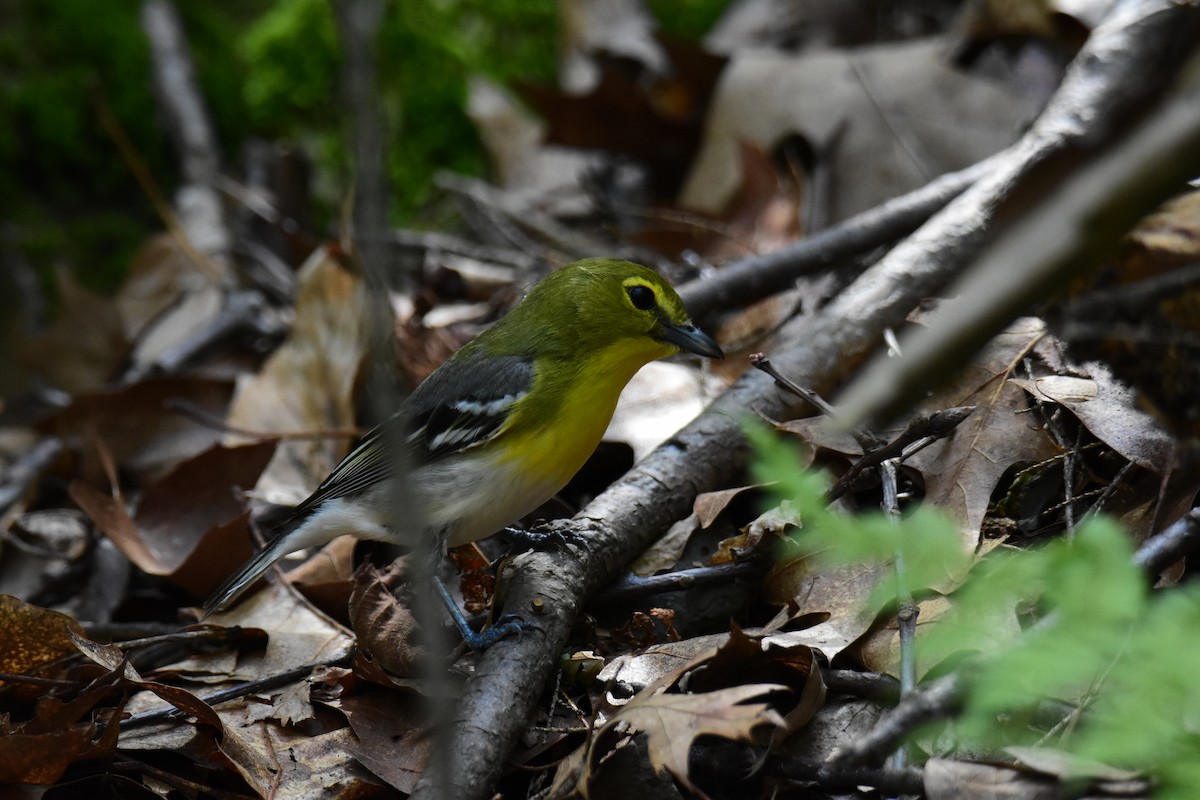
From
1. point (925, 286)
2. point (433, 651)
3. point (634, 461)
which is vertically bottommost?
point (634, 461)

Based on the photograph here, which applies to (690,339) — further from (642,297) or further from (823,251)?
(823,251)

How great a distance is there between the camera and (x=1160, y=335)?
368cm

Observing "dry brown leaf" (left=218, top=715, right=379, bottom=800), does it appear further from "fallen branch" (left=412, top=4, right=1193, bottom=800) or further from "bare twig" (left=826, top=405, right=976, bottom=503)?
"bare twig" (left=826, top=405, right=976, bottom=503)

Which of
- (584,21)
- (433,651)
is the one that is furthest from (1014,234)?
(584,21)

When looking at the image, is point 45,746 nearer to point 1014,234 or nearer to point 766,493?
point 766,493

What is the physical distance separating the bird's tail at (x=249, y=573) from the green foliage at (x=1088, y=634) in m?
2.37

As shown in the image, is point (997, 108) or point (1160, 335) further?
point (997, 108)

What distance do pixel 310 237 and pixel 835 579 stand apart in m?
4.77

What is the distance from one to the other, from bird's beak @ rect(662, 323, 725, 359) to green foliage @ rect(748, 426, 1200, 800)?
6.97ft

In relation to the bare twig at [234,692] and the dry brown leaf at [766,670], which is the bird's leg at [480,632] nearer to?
the bare twig at [234,692]

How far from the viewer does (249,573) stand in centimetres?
382

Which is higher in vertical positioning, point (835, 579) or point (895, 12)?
point (895, 12)

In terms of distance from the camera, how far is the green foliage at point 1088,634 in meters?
1.76

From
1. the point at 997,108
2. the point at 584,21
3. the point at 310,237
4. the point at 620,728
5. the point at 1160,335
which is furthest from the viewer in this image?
the point at 584,21
